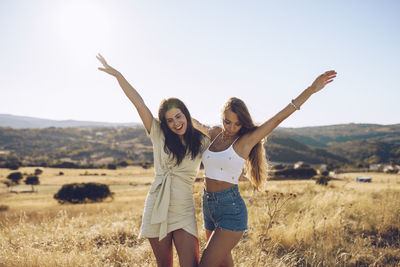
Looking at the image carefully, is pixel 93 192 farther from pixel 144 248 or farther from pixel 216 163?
pixel 216 163

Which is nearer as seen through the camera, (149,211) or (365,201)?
(149,211)

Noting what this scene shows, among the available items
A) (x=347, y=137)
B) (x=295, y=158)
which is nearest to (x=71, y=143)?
(x=295, y=158)

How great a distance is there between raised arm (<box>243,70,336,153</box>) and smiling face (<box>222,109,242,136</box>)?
8.7 inches

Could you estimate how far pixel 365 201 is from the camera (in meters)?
7.12

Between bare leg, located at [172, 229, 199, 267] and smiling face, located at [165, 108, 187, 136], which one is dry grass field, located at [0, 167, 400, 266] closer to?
bare leg, located at [172, 229, 199, 267]

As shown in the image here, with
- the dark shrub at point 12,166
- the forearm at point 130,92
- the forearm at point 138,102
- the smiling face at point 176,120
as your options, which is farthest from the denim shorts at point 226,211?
the dark shrub at point 12,166

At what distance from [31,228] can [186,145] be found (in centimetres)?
387

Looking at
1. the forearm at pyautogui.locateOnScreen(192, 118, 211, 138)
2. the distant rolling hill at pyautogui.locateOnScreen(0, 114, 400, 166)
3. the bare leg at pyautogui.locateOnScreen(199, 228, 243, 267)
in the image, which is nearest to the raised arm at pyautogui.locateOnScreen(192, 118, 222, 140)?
the forearm at pyautogui.locateOnScreen(192, 118, 211, 138)

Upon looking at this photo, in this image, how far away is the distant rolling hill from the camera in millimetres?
62938

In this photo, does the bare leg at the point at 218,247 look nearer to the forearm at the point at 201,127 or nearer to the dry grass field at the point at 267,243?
the dry grass field at the point at 267,243

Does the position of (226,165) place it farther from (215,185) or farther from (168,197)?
(168,197)

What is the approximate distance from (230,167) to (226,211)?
434 mm

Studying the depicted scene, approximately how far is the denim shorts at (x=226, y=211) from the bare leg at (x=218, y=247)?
5cm

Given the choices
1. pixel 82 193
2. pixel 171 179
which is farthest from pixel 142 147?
pixel 171 179
